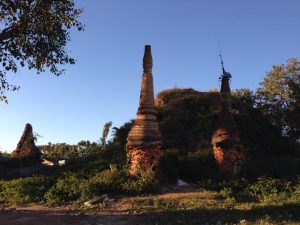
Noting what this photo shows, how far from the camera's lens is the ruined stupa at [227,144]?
2075 cm

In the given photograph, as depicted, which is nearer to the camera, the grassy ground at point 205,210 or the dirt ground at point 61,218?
the grassy ground at point 205,210

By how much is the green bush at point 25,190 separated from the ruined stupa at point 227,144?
811 centimetres

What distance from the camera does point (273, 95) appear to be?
3881cm

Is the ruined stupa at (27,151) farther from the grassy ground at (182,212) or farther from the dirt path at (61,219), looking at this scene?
the dirt path at (61,219)

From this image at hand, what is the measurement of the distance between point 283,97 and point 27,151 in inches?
845

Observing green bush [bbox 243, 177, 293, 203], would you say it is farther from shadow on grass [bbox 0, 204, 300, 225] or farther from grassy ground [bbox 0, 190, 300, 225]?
shadow on grass [bbox 0, 204, 300, 225]

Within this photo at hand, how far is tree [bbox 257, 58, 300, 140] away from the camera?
122 ft

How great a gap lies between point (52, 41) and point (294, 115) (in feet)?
84.4

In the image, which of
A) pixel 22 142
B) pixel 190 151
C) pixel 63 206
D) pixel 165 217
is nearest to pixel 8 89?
pixel 63 206

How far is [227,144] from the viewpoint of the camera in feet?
68.0

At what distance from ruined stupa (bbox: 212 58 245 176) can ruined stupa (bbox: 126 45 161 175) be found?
3.00 meters

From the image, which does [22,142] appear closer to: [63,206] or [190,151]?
[190,151]

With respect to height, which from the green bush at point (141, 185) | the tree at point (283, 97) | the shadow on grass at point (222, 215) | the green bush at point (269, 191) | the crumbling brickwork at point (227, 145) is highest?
the tree at point (283, 97)

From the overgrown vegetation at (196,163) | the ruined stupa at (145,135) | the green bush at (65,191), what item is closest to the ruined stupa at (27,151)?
the overgrown vegetation at (196,163)
